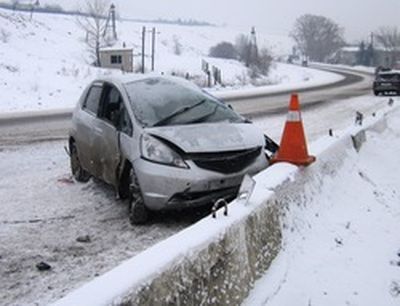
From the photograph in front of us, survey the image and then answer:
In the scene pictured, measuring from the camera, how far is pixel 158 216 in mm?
5891

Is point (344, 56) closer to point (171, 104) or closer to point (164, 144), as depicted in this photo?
point (171, 104)

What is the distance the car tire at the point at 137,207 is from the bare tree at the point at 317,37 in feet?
424

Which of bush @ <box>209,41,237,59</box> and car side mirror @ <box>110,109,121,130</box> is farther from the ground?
car side mirror @ <box>110,109,121,130</box>

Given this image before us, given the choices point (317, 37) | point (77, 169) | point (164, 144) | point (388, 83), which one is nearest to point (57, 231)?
point (164, 144)

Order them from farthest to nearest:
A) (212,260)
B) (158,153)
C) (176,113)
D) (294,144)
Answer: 1. (176,113)
2. (294,144)
3. (158,153)
4. (212,260)

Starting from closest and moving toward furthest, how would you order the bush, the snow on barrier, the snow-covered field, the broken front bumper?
the snow on barrier, the broken front bumper, the snow-covered field, the bush

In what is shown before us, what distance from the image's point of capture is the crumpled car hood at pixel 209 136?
5449 millimetres

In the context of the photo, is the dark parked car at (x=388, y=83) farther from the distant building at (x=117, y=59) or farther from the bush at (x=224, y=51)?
the bush at (x=224, y=51)

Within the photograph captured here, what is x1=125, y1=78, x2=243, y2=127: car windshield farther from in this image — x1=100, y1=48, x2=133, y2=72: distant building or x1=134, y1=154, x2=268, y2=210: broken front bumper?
x1=100, y1=48, x2=133, y2=72: distant building

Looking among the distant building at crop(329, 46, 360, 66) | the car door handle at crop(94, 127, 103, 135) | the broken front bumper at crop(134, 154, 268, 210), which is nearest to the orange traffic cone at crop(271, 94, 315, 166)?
the broken front bumper at crop(134, 154, 268, 210)

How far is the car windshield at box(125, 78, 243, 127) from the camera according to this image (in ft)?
19.9

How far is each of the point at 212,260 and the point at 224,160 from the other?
7.19 feet

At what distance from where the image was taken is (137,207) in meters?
5.59

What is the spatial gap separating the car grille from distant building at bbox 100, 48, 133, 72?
4163 centimetres
